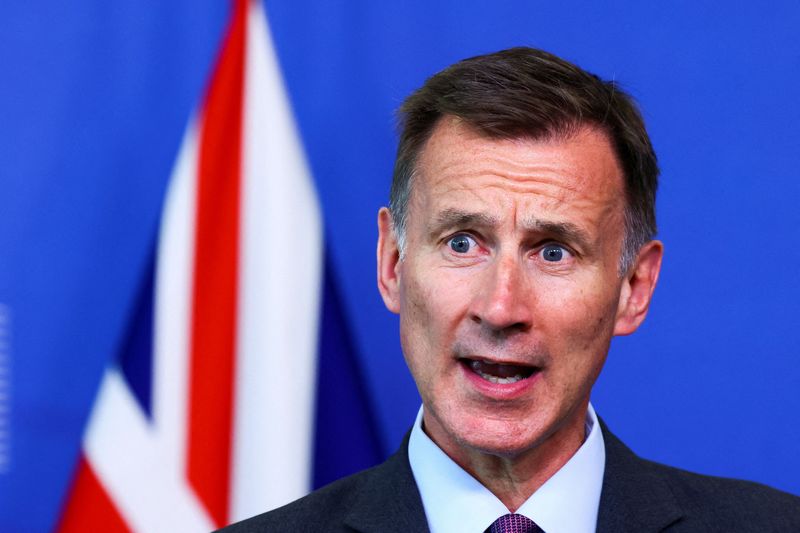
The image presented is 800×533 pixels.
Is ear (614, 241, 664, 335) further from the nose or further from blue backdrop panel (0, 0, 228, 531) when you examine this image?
blue backdrop panel (0, 0, 228, 531)

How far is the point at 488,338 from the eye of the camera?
1784 millimetres

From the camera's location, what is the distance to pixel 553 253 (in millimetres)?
1865

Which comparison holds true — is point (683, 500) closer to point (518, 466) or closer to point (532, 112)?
point (518, 466)

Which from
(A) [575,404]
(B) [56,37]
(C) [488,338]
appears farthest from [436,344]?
(B) [56,37]

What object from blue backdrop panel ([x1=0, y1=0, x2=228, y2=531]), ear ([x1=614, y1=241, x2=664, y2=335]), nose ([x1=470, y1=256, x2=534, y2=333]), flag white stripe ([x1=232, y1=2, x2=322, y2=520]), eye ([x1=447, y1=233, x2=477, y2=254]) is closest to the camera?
nose ([x1=470, y1=256, x2=534, y2=333])

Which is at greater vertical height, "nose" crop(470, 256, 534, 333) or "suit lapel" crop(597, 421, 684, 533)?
"nose" crop(470, 256, 534, 333)

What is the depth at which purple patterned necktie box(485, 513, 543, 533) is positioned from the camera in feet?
6.04

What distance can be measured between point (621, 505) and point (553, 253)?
427 millimetres

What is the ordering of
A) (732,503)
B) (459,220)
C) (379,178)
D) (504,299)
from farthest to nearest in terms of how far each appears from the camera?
(379,178) → (732,503) → (459,220) → (504,299)

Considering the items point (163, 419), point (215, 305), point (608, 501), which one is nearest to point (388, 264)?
point (608, 501)

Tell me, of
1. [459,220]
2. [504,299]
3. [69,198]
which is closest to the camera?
[504,299]

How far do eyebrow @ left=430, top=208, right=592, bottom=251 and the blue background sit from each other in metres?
0.80

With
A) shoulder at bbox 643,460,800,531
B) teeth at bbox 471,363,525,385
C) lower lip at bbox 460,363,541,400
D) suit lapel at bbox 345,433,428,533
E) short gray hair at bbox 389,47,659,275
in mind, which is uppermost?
short gray hair at bbox 389,47,659,275

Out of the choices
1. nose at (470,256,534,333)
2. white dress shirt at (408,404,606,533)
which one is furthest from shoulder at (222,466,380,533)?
nose at (470,256,534,333)
